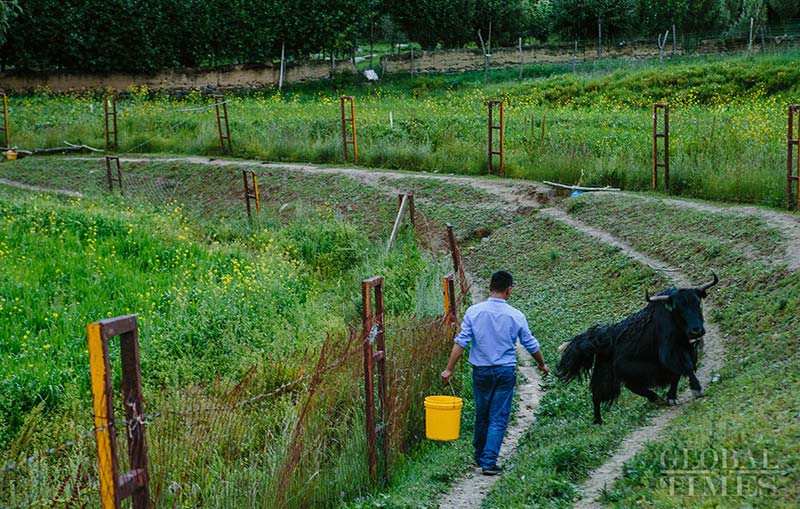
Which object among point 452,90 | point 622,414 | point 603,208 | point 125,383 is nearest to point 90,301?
point 622,414

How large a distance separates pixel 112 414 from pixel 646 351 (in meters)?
6.07

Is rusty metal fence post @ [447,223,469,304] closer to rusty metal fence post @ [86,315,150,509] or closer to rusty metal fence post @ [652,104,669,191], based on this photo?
rusty metal fence post @ [652,104,669,191]

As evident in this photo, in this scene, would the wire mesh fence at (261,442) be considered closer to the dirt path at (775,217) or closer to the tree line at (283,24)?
the dirt path at (775,217)

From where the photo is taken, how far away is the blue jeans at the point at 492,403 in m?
8.51

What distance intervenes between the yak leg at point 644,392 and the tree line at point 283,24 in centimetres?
3666

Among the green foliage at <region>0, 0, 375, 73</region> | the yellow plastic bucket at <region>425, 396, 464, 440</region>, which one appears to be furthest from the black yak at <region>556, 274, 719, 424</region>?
the green foliage at <region>0, 0, 375, 73</region>

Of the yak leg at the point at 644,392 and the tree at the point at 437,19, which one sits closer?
the yak leg at the point at 644,392

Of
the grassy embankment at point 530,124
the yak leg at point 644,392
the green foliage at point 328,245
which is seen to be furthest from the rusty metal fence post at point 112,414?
the grassy embankment at point 530,124

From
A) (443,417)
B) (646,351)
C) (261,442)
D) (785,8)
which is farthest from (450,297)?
(785,8)

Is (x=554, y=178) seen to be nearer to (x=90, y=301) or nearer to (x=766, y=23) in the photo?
(x=90, y=301)

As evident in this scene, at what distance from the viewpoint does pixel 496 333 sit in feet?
27.7

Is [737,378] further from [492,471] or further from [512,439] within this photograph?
[492,471]

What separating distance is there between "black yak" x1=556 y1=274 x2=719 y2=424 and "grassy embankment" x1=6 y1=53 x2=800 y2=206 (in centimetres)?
874

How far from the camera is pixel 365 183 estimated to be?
25.0m
